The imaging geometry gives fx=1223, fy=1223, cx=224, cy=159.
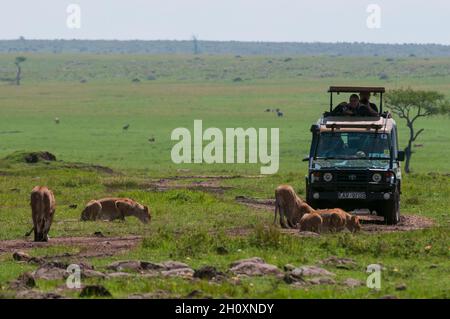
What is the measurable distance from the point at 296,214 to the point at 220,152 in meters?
37.4

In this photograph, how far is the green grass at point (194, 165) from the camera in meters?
15.5

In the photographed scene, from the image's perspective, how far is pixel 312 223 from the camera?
63.3 ft

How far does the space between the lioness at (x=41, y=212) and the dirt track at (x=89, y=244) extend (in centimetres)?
17

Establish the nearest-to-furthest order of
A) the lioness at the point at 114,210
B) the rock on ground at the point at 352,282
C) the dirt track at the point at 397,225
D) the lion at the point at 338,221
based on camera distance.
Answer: the rock on ground at the point at 352,282, the lion at the point at 338,221, the dirt track at the point at 397,225, the lioness at the point at 114,210

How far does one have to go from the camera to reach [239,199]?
2750 centimetres

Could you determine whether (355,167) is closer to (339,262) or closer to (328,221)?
(328,221)

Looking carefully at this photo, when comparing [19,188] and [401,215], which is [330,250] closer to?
[401,215]

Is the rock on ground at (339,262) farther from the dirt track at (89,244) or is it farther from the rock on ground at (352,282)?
the dirt track at (89,244)

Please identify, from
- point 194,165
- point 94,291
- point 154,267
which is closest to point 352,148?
point 154,267

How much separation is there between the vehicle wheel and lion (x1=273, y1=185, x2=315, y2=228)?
1.53m

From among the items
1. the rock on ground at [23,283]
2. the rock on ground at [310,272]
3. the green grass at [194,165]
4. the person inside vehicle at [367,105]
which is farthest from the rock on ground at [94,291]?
the person inside vehicle at [367,105]

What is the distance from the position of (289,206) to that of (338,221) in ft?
4.09


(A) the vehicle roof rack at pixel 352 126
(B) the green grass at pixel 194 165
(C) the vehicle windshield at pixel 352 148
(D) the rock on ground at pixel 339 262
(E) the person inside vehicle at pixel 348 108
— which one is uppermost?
(E) the person inside vehicle at pixel 348 108

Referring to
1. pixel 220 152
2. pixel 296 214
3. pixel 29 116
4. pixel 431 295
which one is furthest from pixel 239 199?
pixel 29 116
